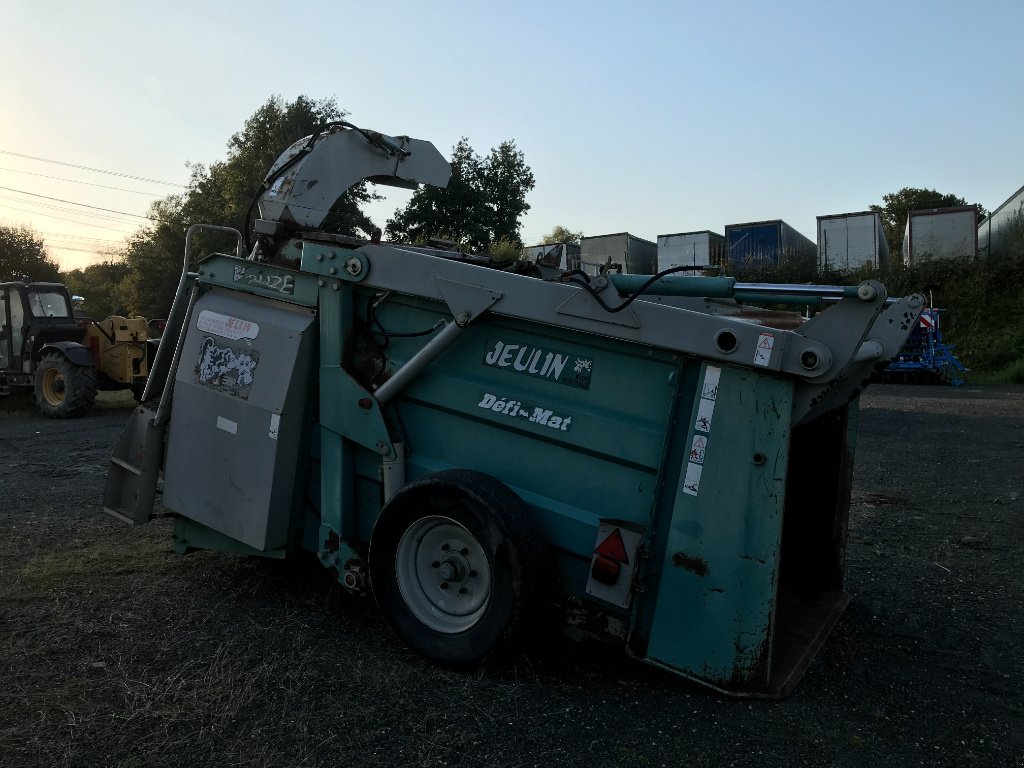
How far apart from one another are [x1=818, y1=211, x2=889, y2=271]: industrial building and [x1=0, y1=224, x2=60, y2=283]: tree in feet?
122

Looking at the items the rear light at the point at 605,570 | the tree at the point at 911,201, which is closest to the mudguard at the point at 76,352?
the rear light at the point at 605,570

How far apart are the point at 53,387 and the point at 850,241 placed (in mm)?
22061

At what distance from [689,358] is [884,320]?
1.26 m

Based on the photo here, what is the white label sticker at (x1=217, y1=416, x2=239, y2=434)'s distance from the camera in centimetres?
382

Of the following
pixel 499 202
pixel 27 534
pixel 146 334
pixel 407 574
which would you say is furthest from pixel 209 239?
pixel 407 574

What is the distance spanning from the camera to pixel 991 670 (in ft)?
10.8

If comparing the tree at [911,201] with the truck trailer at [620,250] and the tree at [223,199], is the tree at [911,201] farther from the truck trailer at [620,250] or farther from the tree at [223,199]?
the tree at [223,199]

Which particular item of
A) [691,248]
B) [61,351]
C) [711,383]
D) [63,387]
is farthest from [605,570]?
[691,248]

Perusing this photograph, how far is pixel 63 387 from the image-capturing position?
12375 millimetres

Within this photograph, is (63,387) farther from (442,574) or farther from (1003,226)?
(1003,226)

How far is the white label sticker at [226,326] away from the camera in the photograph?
12.6 ft

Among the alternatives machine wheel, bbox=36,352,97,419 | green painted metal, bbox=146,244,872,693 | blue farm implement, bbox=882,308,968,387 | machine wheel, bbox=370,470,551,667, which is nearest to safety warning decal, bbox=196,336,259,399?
green painted metal, bbox=146,244,872,693

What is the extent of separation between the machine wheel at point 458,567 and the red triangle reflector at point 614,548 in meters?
0.22

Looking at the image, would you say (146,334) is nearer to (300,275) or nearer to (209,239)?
(300,275)
